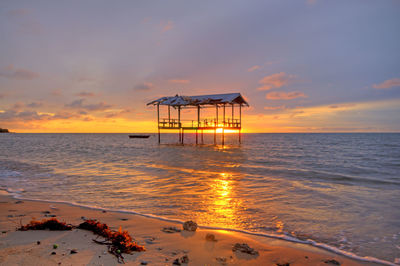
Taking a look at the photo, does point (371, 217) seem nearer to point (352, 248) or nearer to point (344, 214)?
point (344, 214)

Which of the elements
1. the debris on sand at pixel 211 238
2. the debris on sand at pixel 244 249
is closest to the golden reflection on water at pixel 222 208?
the debris on sand at pixel 211 238

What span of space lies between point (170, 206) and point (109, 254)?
4.11 metres

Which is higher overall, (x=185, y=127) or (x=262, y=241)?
(x=185, y=127)

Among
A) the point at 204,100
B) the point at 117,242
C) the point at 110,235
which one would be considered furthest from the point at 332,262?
the point at 204,100

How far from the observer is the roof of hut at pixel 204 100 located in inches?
1467

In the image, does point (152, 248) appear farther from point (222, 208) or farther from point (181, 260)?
point (222, 208)

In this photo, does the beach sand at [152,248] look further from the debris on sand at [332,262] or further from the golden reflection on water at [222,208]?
the golden reflection on water at [222,208]

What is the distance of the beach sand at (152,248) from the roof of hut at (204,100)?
31.6 metres

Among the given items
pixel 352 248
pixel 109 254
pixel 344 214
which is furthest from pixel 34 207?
pixel 344 214

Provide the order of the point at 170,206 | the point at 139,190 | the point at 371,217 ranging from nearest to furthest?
the point at 371,217 → the point at 170,206 → the point at 139,190

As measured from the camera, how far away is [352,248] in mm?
5215

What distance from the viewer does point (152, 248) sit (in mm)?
A: 4520

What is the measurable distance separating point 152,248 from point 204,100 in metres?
35.1

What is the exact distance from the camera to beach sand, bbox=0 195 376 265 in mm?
3857
